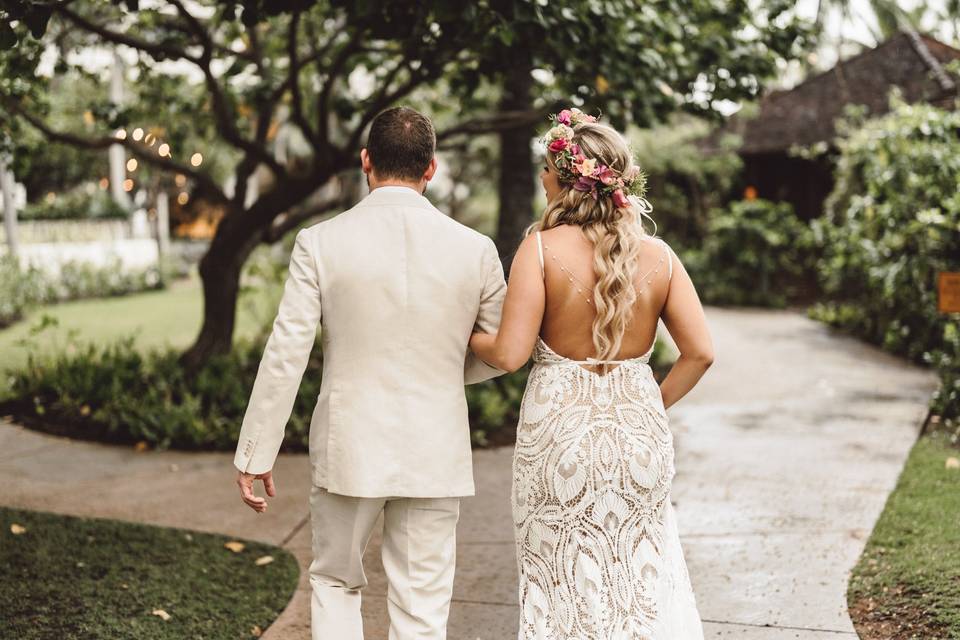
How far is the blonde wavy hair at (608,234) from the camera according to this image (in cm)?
292

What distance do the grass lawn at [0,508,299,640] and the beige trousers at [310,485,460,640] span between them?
1.04 meters

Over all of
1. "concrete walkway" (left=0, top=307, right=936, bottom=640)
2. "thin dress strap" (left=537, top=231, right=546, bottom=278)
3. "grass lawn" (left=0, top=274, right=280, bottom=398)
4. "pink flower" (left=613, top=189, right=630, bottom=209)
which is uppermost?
"pink flower" (left=613, top=189, right=630, bottom=209)

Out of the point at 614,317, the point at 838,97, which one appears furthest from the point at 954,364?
the point at 838,97

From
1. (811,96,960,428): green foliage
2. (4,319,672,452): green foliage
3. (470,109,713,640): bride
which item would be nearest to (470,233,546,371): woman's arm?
(470,109,713,640): bride

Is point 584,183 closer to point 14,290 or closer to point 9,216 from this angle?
point 14,290

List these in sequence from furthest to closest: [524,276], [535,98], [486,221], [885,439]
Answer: [486,221] → [535,98] → [885,439] → [524,276]

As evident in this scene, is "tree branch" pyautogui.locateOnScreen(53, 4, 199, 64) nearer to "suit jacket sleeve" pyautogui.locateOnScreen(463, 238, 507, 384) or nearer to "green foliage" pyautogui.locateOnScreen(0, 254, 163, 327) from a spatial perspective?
"suit jacket sleeve" pyautogui.locateOnScreen(463, 238, 507, 384)

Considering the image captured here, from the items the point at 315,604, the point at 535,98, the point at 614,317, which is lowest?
the point at 315,604

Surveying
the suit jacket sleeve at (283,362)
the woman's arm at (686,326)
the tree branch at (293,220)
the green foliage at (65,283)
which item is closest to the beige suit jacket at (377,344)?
the suit jacket sleeve at (283,362)

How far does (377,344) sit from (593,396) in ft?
2.33

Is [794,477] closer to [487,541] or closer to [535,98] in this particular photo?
[487,541]

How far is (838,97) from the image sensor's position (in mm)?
19266

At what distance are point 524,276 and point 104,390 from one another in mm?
5879

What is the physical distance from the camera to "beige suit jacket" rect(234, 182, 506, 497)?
295cm
